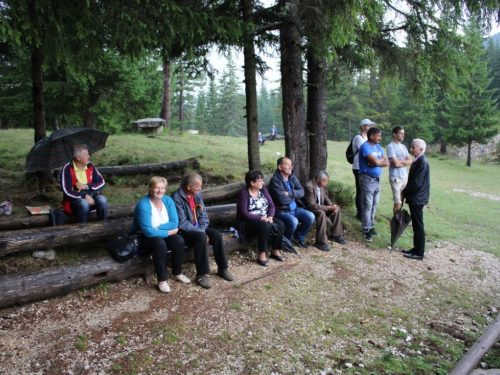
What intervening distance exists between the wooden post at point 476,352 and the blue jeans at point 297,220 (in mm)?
3101

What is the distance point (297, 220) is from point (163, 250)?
104 inches

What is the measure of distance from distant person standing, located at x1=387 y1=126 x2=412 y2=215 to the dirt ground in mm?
2164

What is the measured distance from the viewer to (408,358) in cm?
360

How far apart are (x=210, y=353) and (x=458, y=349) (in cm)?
265

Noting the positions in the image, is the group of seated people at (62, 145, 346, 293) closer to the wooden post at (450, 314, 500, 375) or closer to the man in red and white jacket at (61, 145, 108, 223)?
the man in red and white jacket at (61, 145, 108, 223)

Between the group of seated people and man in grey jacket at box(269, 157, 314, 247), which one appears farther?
man in grey jacket at box(269, 157, 314, 247)

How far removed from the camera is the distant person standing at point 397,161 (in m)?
7.26

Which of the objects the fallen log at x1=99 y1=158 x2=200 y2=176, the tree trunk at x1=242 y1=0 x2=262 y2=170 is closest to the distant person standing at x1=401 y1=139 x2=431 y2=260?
the tree trunk at x1=242 y1=0 x2=262 y2=170

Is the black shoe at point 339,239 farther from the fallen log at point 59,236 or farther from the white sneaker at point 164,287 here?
the fallen log at point 59,236

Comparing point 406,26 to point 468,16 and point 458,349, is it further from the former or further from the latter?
point 458,349

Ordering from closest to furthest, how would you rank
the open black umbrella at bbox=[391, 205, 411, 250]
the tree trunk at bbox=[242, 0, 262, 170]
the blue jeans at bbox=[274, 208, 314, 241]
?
the blue jeans at bbox=[274, 208, 314, 241] → the open black umbrella at bbox=[391, 205, 411, 250] → the tree trunk at bbox=[242, 0, 262, 170]

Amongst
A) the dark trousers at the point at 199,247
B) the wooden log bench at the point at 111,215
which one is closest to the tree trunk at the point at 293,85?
the wooden log bench at the point at 111,215

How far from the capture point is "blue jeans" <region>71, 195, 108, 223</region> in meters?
5.29

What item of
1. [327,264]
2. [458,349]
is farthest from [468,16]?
[458,349]
